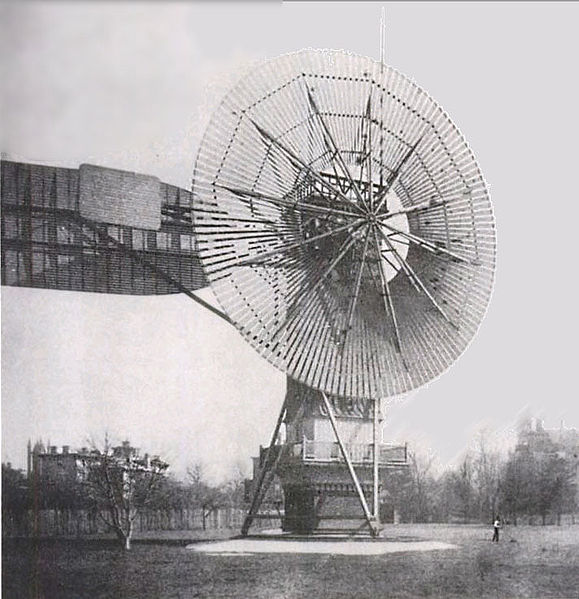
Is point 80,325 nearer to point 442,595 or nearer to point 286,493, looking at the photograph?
point 286,493

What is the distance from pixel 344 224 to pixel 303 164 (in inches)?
16.6

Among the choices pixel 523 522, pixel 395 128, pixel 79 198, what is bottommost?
pixel 523 522

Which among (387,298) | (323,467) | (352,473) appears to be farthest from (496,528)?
(387,298)

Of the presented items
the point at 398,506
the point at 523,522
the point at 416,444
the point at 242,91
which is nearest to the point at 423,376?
the point at 416,444

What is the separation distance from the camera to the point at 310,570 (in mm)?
5559

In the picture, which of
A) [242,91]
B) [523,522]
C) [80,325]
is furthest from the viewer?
[523,522]

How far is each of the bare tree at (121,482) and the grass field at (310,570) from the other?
137mm

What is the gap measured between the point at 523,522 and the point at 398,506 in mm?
902

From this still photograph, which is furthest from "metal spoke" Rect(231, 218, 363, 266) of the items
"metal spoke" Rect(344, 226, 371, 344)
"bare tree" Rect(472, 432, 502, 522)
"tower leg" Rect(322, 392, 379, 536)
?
"bare tree" Rect(472, 432, 502, 522)

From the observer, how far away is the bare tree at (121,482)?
495 cm

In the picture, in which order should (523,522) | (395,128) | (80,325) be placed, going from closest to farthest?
(80,325), (395,128), (523,522)

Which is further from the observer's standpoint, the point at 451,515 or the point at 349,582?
the point at 451,515

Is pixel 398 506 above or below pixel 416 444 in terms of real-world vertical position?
below

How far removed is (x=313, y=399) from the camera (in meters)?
5.70
